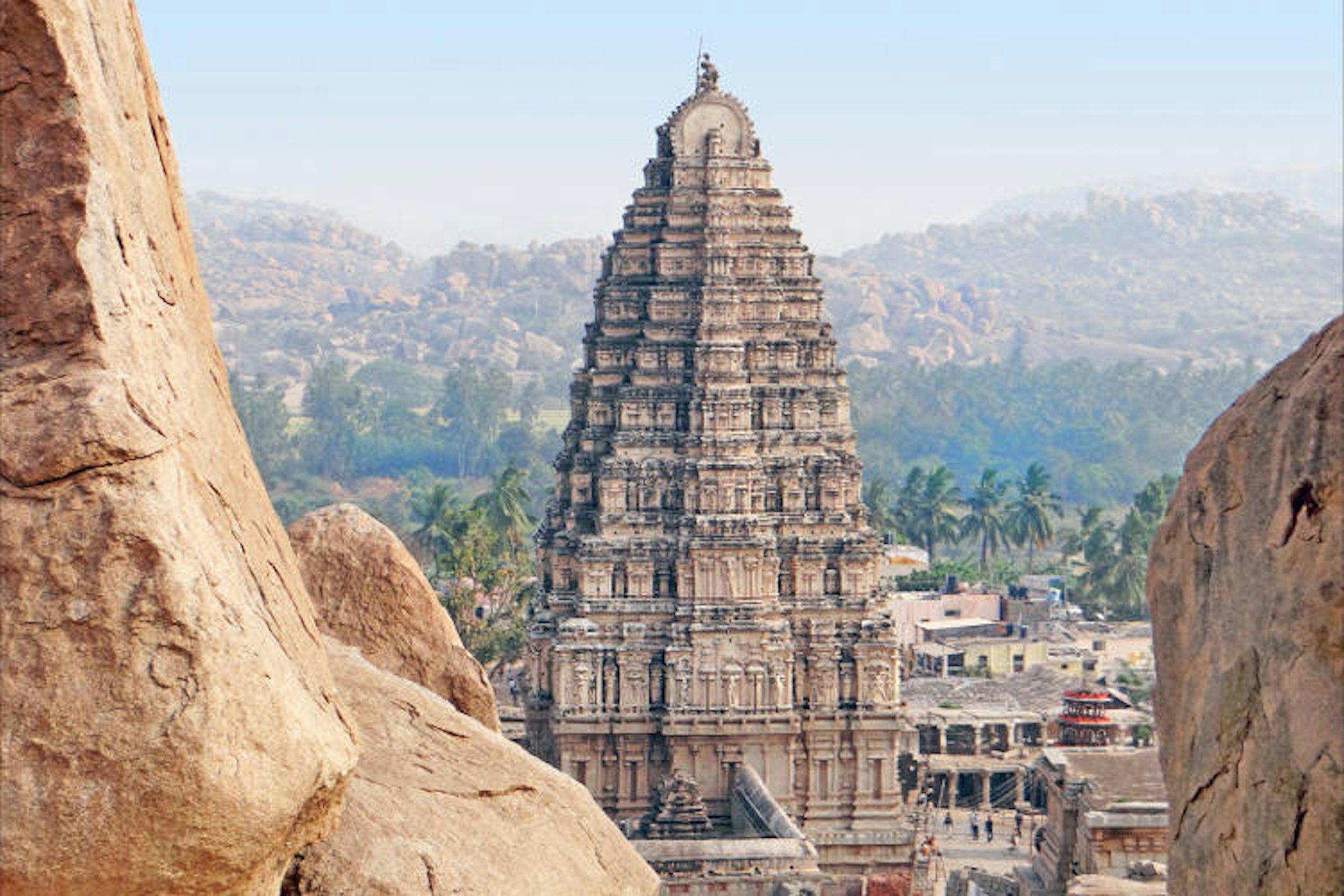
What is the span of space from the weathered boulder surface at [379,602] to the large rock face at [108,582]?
13.3 ft

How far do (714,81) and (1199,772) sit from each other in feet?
121

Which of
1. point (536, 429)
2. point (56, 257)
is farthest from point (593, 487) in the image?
point (536, 429)

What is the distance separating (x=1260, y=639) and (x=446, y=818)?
365 cm

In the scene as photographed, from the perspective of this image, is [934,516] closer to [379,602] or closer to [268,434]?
[268,434]

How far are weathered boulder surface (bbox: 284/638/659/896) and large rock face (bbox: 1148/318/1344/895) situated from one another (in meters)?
2.80

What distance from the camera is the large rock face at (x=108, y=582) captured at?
7551mm

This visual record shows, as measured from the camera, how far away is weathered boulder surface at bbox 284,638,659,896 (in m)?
9.30

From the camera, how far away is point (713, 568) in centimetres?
4094

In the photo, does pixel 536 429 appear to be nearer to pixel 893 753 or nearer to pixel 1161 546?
pixel 893 753

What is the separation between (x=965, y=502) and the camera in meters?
87.8

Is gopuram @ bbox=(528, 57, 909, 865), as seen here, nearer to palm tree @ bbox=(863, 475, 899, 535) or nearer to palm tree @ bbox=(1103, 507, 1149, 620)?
palm tree @ bbox=(1103, 507, 1149, 620)

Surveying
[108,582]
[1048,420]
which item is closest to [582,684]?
[108,582]

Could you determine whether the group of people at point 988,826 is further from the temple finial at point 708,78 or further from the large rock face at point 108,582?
the large rock face at point 108,582

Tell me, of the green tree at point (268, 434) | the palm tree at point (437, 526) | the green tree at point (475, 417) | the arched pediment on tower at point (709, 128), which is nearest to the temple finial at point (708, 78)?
the arched pediment on tower at point (709, 128)
